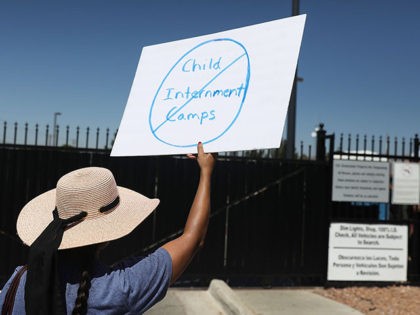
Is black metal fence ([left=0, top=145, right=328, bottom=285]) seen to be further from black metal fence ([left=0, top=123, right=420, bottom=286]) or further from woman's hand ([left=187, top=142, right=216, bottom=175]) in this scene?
woman's hand ([left=187, top=142, right=216, bottom=175])

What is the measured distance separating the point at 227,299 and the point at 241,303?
34cm

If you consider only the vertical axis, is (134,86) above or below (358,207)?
above

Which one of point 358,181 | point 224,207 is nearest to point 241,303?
point 224,207

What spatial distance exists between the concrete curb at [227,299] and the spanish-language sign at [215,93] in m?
3.79

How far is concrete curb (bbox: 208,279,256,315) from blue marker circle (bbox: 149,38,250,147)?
3.85m

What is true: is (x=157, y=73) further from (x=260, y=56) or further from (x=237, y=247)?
(x=237, y=247)

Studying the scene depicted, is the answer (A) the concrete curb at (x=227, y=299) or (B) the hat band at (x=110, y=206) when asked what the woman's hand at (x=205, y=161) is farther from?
(A) the concrete curb at (x=227, y=299)

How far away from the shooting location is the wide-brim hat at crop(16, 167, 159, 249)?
1.49 m

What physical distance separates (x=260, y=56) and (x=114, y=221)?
1097 mm

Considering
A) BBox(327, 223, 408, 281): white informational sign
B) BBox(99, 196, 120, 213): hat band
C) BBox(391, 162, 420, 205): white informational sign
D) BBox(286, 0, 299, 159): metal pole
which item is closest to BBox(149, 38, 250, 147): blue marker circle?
BBox(99, 196, 120, 213): hat band

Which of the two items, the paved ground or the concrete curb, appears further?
the paved ground

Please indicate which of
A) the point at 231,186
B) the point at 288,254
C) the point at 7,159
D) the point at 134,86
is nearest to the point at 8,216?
the point at 7,159

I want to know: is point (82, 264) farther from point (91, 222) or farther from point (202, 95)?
point (202, 95)

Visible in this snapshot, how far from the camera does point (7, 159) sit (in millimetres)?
6988
